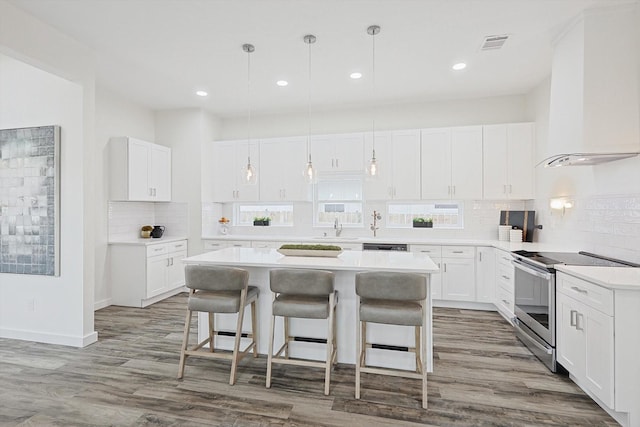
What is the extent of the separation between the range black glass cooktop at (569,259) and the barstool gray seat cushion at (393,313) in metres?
1.34

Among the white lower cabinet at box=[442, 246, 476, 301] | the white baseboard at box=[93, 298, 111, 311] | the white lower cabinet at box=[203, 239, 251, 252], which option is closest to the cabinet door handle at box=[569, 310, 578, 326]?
the white lower cabinet at box=[442, 246, 476, 301]

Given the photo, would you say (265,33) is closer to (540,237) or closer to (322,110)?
(322,110)

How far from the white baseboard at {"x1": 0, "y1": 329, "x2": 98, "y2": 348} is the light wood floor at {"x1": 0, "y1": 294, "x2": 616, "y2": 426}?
3.3 inches

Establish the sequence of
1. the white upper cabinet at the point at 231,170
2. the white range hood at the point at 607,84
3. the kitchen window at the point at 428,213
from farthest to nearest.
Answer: the white upper cabinet at the point at 231,170 < the kitchen window at the point at 428,213 < the white range hood at the point at 607,84

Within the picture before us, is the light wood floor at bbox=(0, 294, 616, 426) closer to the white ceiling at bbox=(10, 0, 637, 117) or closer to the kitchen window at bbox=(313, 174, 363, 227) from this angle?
the kitchen window at bbox=(313, 174, 363, 227)

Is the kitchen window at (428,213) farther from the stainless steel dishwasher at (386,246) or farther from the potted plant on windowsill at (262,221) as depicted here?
the potted plant on windowsill at (262,221)

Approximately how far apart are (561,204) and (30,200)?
5.92 metres

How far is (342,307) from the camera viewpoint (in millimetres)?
2996

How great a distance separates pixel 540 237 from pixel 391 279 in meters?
3.25

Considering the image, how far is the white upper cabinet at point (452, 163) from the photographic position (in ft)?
16.1

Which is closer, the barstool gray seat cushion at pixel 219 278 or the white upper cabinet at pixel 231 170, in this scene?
the barstool gray seat cushion at pixel 219 278

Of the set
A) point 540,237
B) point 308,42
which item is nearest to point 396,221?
point 540,237

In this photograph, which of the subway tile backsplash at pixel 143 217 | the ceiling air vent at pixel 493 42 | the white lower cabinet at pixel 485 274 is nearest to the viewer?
the ceiling air vent at pixel 493 42

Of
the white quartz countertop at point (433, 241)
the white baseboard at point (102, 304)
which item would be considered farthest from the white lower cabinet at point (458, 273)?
the white baseboard at point (102, 304)
